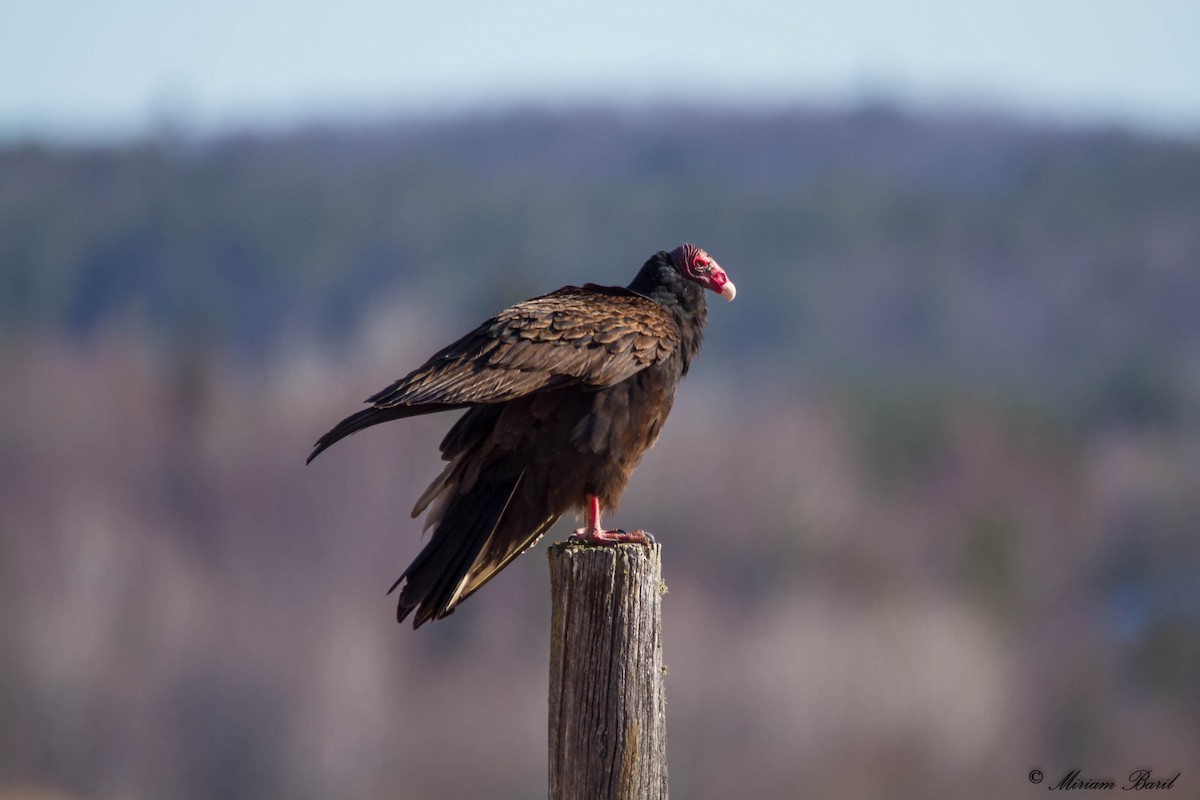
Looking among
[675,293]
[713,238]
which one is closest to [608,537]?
[675,293]

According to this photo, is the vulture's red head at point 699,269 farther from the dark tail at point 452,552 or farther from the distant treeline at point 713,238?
the distant treeline at point 713,238

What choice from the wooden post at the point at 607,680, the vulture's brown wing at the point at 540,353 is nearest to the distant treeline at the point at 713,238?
the vulture's brown wing at the point at 540,353

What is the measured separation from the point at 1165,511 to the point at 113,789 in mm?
25531

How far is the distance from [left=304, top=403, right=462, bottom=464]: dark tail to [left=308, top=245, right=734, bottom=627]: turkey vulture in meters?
0.17

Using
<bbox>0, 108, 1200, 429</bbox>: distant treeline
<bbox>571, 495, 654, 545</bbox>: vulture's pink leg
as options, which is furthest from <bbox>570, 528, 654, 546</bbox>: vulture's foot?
<bbox>0, 108, 1200, 429</bbox>: distant treeline

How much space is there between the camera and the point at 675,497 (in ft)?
119

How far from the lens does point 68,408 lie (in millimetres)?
39219

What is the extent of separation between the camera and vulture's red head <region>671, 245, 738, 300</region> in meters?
5.57

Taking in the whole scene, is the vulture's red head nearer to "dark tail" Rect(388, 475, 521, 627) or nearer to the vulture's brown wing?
the vulture's brown wing

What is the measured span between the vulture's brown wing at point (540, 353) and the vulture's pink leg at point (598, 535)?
430 mm

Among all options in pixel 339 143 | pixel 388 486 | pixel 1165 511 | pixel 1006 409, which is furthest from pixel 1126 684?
pixel 339 143

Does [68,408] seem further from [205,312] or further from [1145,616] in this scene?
[1145,616]

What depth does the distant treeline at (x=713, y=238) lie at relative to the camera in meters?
47.4

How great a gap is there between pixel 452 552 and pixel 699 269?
1.56 metres
